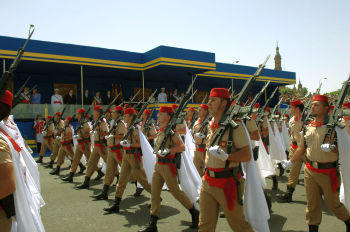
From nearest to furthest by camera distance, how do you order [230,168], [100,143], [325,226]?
[230,168] < [325,226] < [100,143]

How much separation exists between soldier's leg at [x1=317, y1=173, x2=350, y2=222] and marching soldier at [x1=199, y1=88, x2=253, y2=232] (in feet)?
5.03

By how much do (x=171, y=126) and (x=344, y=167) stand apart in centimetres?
281

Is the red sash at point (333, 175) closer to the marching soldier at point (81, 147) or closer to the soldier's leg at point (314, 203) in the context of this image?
the soldier's leg at point (314, 203)

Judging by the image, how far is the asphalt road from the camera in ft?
15.8

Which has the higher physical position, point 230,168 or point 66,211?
point 230,168

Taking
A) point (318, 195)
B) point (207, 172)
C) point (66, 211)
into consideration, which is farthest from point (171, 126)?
point (66, 211)

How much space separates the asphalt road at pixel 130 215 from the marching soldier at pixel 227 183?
1564 mm

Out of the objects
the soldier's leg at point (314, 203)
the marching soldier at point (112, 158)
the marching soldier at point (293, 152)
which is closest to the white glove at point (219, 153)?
the soldier's leg at point (314, 203)

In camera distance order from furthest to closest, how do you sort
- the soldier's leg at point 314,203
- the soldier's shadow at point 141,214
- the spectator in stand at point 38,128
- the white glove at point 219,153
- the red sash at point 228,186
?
the spectator in stand at point 38,128 < the soldier's shadow at point 141,214 < the soldier's leg at point 314,203 < the red sash at point 228,186 < the white glove at point 219,153

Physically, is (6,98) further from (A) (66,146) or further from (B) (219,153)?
(A) (66,146)

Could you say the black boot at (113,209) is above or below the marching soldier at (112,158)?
below

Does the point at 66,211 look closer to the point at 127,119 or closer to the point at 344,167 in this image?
the point at 127,119

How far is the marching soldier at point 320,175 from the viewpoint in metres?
4.06

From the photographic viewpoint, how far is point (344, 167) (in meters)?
4.20
